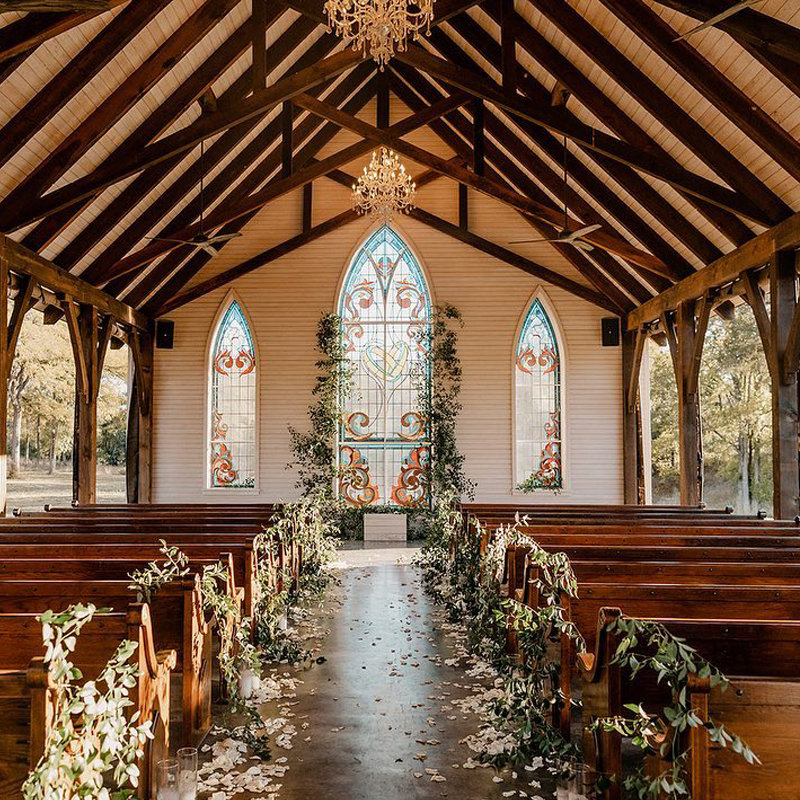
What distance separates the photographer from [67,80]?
6535mm

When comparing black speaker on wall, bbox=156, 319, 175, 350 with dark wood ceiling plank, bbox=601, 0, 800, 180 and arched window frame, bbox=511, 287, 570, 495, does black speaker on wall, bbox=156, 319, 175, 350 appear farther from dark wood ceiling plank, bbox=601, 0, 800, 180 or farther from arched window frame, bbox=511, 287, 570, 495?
dark wood ceiling plank, bbox=601, 0, 800, 180

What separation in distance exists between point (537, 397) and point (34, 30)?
30.2 feet

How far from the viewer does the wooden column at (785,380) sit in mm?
6816

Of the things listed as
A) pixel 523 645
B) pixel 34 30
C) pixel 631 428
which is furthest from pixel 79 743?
pixel 631 428

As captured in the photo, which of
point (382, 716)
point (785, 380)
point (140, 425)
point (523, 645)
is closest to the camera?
point (523, 645)

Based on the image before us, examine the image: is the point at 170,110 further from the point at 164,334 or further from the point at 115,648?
the point at 115,648

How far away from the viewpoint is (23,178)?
7.29 metres

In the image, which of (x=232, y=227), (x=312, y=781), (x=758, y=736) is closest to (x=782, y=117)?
(x=758, y=736)

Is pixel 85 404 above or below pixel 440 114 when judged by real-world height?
below

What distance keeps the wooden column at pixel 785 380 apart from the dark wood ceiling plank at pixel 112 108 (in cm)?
594

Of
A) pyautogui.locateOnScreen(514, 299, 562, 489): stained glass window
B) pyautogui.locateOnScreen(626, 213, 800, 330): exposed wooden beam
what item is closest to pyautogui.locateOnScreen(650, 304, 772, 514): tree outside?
pyautogui.locateOnScreen(514, 299, 562, 489): stained glass window

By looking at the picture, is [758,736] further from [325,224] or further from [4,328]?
[325,224]

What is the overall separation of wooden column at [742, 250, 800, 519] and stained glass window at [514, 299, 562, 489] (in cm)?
536

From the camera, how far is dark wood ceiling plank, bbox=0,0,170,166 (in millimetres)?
6504
